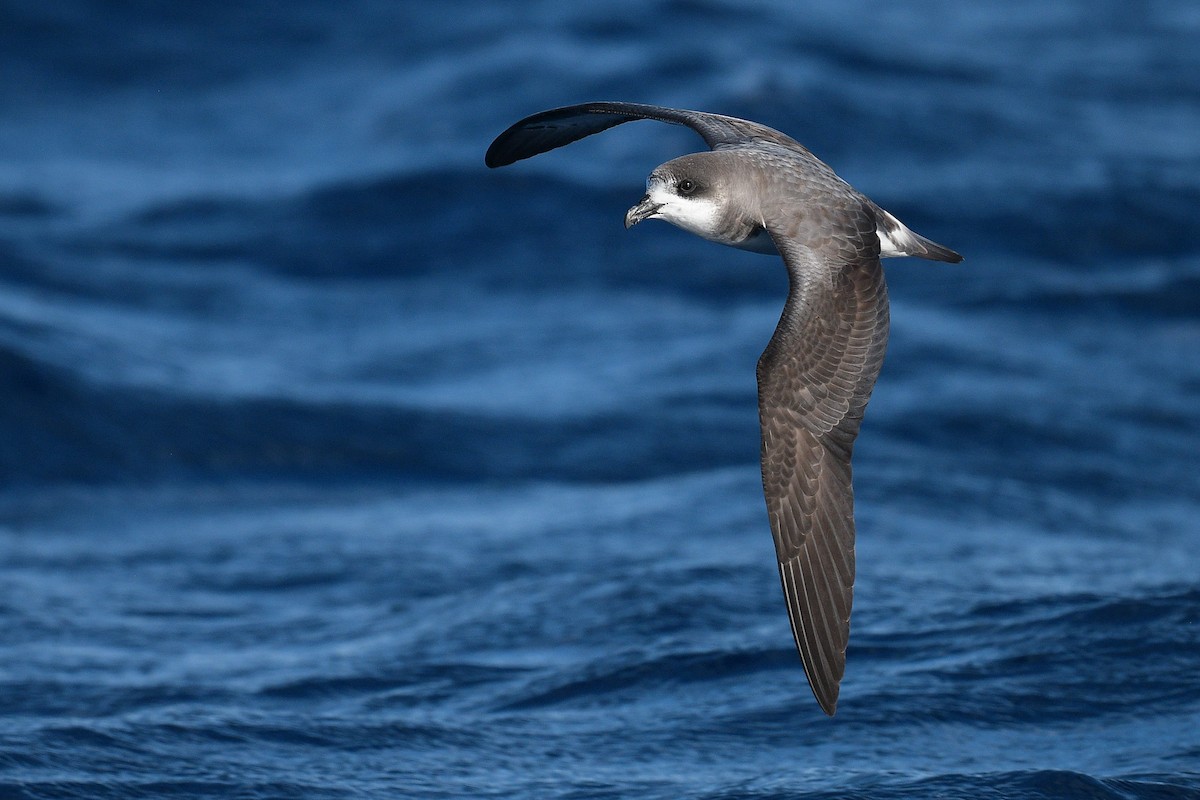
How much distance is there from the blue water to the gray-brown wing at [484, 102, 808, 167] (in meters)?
2.70

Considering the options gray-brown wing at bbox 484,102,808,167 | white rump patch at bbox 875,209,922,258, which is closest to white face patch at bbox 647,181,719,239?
gray-brown wing at bbox 484,102,808,167

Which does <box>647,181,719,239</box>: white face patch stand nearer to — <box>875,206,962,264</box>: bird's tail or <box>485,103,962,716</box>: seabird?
<box>485,103,962,716</box>: seabird

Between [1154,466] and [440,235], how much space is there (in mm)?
7128

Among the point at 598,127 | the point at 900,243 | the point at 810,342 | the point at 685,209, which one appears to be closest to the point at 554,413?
the point at 598,127

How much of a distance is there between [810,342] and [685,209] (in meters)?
0.76

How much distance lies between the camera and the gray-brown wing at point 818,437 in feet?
19.5

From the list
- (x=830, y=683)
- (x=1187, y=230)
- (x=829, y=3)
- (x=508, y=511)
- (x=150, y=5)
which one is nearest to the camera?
(x=830, y=683)

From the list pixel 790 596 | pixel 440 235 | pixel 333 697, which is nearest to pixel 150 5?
pixel 440 235

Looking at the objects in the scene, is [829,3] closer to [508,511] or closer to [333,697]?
[508,511]

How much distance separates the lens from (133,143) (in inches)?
745

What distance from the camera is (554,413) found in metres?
13.0

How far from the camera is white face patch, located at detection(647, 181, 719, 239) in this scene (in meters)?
6.47

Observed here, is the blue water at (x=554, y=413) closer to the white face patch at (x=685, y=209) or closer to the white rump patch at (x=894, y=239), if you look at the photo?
the white rump patch at (x=894, y=239)

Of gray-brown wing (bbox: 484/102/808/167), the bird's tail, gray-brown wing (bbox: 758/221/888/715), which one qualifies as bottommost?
gray-brown wing (bbox: 758/221/888/715)
